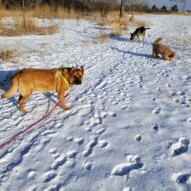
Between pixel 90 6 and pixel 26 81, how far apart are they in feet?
84.8

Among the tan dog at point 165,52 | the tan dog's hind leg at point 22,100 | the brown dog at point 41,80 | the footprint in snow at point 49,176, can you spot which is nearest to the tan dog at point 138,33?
the tan dog at point 165,52

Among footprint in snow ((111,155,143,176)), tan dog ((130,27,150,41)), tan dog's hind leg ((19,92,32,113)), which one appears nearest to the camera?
footprint in snow ((111,155,143,176))

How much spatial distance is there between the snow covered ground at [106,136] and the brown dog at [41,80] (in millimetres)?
494

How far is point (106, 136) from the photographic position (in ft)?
12.9

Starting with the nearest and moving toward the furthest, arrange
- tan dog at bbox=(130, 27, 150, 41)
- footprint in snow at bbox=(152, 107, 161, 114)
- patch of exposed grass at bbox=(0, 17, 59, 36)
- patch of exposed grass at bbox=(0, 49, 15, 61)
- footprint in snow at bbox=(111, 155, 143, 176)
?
footprint in snow at bbox=(111, 155, 143, 176) → footprint in snow at bbox=(152, 107, 161, 114) → patch of exposed grass at bbox=(0, 49, 15, 61) → patch of exposed grass at bbox=(0, 17, 59, 36) → tan dog at bbox=(130, 27, 150, 41)

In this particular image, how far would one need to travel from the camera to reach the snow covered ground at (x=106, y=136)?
9.68 ft

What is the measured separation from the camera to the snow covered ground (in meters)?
2.95

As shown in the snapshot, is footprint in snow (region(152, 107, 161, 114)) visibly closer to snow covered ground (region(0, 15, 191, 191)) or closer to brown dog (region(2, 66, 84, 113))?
snow covered ground (region(0, 15, 191, 191))

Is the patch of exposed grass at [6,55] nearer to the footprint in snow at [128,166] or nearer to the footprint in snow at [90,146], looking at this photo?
the footprint in snow at [90,146]

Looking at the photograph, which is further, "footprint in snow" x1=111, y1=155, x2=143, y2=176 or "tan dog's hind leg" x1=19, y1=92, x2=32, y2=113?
"tan dog's hind leg" x1=19, y1=92, x2=32, y2=113

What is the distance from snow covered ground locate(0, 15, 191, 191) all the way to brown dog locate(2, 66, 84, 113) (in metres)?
0.49

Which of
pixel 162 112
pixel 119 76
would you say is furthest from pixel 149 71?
pixel 162 112

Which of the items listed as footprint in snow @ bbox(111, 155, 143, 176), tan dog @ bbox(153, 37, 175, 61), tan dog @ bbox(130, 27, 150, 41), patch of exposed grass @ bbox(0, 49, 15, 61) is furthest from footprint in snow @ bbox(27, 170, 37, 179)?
tan dog @ bbox(130, 27, 150, 41)

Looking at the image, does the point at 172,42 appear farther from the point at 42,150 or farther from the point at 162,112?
the point at 42,150
